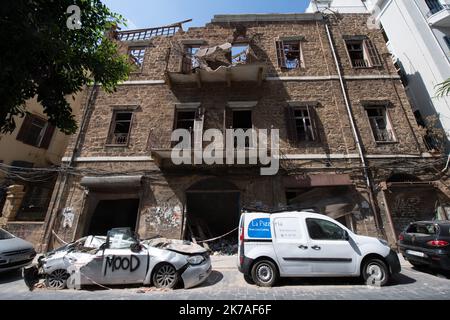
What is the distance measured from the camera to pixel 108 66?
20.2 ft

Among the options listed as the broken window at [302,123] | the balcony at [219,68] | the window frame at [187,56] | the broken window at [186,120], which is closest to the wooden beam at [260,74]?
the balcony at [219,68]

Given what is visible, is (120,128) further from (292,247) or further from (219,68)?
(292,247)

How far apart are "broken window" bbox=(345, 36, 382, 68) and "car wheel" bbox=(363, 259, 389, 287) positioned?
35.7ft

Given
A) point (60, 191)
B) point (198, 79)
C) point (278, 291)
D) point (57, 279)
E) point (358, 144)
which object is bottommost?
point (278, 291)

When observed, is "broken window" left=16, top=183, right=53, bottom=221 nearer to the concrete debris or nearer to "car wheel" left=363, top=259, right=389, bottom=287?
the concrete debris

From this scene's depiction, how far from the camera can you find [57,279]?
17.2ft

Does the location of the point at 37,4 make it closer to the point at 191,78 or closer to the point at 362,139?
the point at 191,78

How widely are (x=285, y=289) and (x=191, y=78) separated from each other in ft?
32.8

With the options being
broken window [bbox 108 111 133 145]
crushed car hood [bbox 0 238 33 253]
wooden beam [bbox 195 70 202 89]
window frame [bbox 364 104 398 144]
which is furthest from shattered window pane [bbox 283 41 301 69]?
crushed car hood [bbox 0 238 33 253]

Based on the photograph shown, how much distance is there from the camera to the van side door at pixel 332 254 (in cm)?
511

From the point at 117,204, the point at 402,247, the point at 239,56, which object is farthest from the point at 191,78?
the point at 402,247

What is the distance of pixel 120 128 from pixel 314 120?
998 cm

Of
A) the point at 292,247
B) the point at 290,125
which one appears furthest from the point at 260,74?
the point at 292,247

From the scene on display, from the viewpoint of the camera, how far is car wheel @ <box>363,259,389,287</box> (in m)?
5.01
